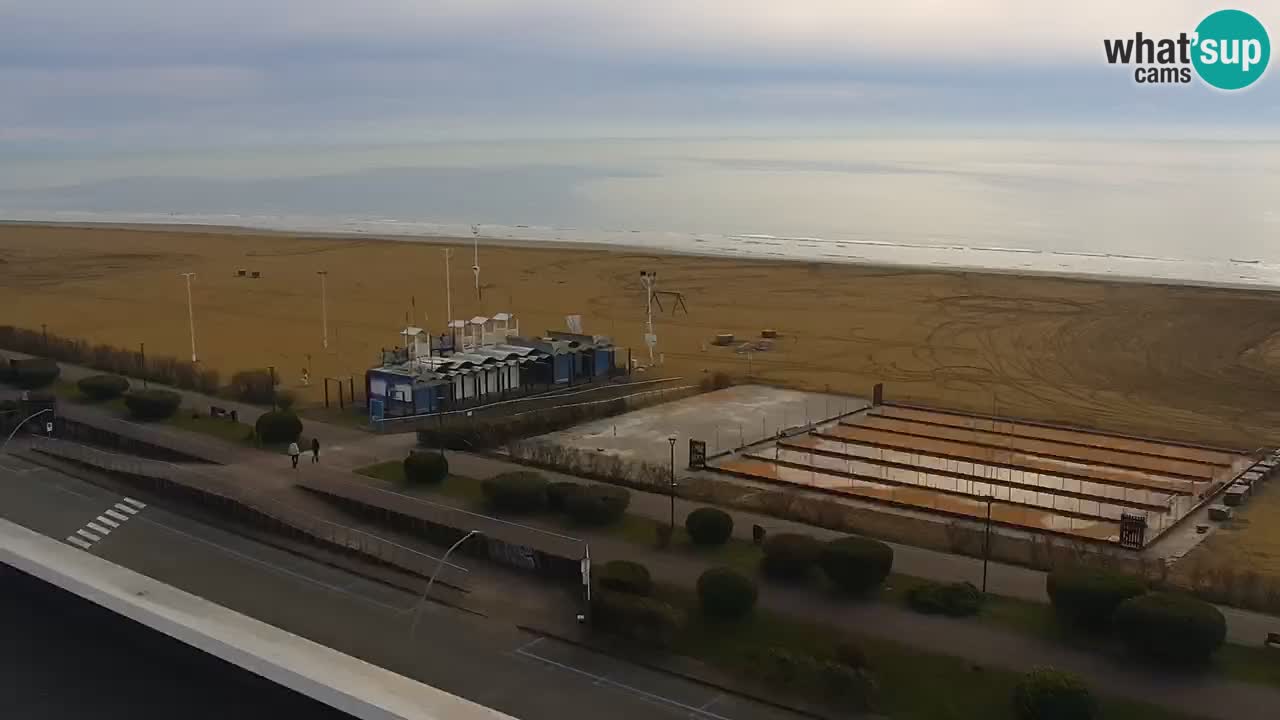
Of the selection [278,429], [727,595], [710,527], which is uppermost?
[278,429]

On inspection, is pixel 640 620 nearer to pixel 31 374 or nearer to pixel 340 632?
pixel 340 632

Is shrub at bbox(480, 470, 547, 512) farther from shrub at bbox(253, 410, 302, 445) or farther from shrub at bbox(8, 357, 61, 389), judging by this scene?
shrub at bbox(8, 357, 61, 389)

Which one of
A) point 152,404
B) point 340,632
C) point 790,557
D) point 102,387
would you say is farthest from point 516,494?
point 102,387

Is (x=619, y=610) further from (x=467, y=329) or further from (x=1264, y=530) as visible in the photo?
(x=467, y=329)

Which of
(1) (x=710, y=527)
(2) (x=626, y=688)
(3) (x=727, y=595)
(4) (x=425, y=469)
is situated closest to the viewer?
(2) (x=626, y=688)

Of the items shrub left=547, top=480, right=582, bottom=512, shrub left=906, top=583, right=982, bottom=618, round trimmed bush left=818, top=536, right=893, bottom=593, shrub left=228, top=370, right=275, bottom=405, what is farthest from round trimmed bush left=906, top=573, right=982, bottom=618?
shrub left=228, top=370, right=275, bottom=405

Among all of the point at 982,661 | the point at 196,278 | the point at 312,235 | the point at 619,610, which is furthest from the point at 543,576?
the point at 312,235
